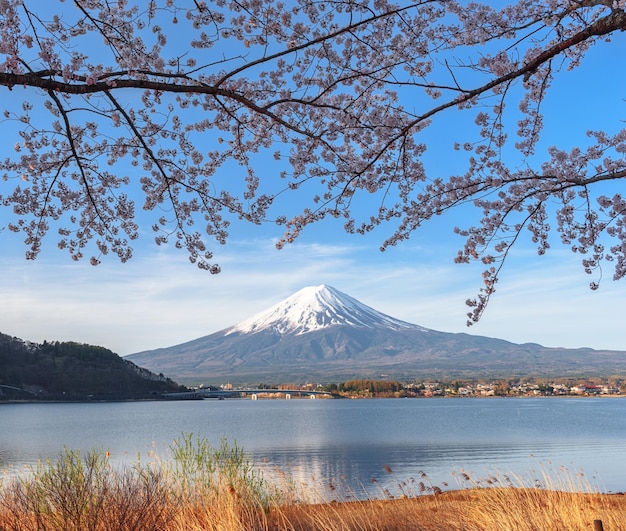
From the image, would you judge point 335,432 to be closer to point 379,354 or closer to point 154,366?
point 379,354

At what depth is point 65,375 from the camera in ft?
242

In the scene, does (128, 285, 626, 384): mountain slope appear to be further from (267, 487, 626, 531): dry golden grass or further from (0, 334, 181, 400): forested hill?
(267, 487, 626, 531): dry golden grass

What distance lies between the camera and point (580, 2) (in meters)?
3.74

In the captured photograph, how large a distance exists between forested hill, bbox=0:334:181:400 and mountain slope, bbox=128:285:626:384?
51221 millimetres

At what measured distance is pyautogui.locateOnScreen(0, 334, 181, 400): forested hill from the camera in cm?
7125

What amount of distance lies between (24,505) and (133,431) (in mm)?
29725

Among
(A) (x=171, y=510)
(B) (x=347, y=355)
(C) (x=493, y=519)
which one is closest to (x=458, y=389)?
(B) (x=347, y=355)

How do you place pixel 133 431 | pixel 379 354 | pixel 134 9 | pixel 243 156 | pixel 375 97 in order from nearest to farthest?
pixel 134 9, pixel 375 97, pixel 243 156, pixel 133 431, pixel 379 354

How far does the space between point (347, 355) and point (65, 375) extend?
312 ft

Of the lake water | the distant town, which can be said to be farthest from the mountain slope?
the lake water

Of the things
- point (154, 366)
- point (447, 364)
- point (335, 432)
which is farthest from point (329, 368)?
point (335, 432)

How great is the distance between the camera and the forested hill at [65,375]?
71250 mm

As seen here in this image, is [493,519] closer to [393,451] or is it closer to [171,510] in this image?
[171,510]

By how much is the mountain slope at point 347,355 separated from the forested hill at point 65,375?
5122 centimetres
